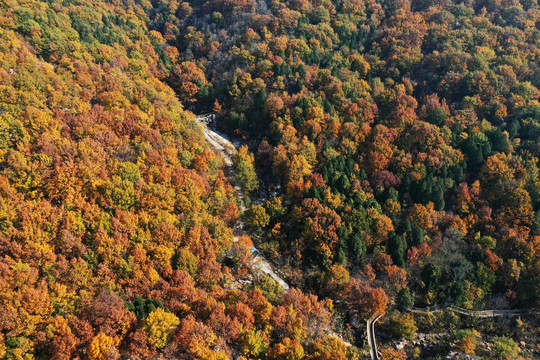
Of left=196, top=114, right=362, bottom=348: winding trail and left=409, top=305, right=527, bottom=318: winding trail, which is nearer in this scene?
left=409, top=305, right=527, bottom=318: winding trail

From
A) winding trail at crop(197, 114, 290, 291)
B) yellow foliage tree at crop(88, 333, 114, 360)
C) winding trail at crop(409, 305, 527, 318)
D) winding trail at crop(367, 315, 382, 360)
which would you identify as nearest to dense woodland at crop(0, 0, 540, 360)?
yellow foliage tree at crop(88, 333, 114, 360)

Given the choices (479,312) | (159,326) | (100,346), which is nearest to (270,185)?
(159,326)

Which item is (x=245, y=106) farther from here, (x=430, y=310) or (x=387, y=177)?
(x=430, y=310)

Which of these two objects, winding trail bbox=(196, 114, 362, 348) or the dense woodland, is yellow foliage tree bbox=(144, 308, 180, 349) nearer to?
the dense woodland

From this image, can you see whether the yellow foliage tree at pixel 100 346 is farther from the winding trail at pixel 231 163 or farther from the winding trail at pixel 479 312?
the winding trail at pixel 479 312

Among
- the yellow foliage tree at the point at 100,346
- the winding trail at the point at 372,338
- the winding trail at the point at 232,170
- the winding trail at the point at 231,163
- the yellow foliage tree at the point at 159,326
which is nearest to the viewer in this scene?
the yellow foliage tree at the point at 100,346

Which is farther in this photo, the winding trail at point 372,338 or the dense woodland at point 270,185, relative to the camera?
the winding trail at point 372,338

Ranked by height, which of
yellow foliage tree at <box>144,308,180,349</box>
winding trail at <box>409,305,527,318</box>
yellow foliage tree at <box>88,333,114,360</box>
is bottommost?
yellow foliage tree at <box>88,333,114,360</box>

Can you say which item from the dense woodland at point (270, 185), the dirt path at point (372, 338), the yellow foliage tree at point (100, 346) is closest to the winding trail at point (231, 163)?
the dense woodland at point (270, 185)

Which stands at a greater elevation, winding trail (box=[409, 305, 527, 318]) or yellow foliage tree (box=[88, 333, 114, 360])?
winding trail (box=[409, 305, 527, 318])

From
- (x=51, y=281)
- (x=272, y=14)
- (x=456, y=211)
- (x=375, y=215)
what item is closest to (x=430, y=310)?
(x=375, y=215)
